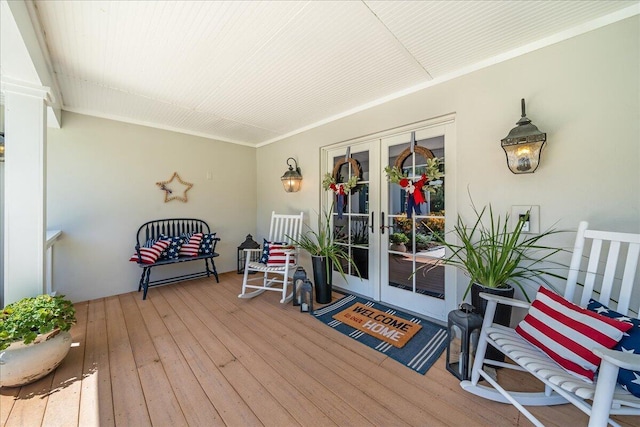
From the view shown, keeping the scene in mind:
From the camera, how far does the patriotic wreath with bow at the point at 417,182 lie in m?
2.23

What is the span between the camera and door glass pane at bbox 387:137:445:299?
2350 millimetres

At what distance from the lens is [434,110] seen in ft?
7.36

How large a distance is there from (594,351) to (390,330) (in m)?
1.46

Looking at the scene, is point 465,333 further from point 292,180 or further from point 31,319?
point 31,319

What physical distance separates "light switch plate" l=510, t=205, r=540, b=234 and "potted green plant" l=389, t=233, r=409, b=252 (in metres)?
0.97

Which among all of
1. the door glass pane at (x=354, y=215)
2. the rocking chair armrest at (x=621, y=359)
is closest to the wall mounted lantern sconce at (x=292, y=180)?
the door glass pane at (x=354, y=215)

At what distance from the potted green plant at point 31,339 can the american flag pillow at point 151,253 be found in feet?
4.02

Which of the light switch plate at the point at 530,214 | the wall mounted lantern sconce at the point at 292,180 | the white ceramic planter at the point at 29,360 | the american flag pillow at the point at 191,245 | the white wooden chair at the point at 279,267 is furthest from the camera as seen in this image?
the wall mounted lantern sconce at the point at 292,180

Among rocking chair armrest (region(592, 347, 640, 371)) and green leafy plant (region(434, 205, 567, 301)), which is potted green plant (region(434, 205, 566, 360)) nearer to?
green leafy plant (region(434, 205, 567, 301))

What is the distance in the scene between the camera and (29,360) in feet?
4.91

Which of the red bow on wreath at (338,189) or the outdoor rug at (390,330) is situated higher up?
the red bow on wreath at (338,189)

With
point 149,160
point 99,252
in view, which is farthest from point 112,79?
point 99,252

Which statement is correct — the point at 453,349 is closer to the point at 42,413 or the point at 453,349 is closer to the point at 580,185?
the point at 580,185

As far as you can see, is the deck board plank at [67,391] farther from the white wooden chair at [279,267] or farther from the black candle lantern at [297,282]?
the black candle lantern at [297,282]
